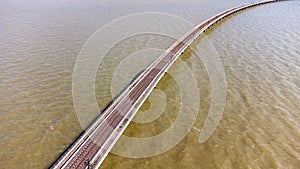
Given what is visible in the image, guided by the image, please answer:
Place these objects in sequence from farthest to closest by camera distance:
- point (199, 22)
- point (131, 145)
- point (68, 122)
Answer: point (199, 22) → point (68, 122) → point (131, 145)

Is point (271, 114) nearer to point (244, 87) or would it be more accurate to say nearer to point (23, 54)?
point (244, 87)

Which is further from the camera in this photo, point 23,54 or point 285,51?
point 285,51

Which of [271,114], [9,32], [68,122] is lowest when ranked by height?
[271,114]

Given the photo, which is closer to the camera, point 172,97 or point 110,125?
point 110,125

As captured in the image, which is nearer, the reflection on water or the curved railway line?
the curved railway line

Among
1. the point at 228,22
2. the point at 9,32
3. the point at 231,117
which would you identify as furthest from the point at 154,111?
the point at 228,22

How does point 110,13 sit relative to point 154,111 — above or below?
above

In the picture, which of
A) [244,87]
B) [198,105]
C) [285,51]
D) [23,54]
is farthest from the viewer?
[285,51]

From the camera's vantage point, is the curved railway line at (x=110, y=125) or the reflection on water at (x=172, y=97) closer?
the curved railway line at (x=110, y=125)
